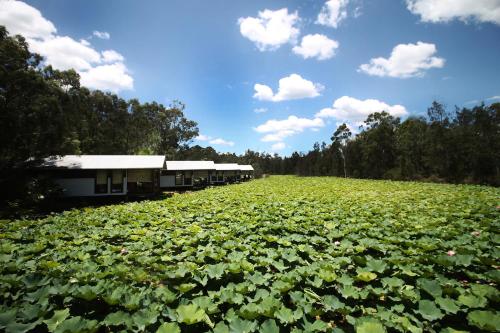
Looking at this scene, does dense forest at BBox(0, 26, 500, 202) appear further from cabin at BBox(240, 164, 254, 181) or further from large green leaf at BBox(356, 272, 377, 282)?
large green leaf at BBox(356, 272, 377, 282)

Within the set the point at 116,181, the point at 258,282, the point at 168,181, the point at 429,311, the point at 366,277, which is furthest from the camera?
the point at 168,181

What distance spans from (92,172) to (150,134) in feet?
95.3

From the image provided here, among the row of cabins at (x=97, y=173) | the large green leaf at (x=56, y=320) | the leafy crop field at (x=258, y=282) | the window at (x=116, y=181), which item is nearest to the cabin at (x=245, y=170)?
the row of cabins at (x=97, y=173)

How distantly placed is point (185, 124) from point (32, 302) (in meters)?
52.7

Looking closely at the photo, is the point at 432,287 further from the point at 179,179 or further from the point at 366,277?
the point at 179,179

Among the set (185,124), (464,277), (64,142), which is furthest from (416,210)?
(185,124)

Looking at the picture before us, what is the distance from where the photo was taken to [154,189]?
73.2 ft

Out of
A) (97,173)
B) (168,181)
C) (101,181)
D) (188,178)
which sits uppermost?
(97,173)

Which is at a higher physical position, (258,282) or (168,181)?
(168,181)

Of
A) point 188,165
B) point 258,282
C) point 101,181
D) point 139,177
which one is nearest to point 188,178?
point 188,165

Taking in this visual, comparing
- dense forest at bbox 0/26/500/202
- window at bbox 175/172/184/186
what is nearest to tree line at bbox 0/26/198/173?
dense forest at bbox 0/26/500/202

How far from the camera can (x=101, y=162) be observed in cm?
2000

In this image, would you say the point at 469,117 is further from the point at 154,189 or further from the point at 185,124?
the point at 185,124

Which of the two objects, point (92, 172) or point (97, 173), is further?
point (97, 173)
